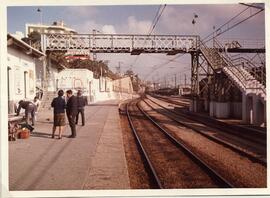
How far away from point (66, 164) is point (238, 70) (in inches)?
494

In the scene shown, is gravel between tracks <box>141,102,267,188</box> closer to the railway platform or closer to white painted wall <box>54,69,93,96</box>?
the railway platform

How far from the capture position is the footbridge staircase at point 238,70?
1676cm

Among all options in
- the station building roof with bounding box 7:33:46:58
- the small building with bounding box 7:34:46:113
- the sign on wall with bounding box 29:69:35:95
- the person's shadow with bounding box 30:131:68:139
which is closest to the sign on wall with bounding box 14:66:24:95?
the small building with bounding box 7:34:46:113

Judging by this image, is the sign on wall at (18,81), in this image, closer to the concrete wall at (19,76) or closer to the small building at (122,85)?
the concrete wall at (19,76)

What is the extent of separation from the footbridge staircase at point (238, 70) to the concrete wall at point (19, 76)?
9.85 metres

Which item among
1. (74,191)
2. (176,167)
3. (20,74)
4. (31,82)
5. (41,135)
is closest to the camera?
(74,191)

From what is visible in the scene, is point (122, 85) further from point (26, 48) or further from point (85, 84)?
point (26, 48)

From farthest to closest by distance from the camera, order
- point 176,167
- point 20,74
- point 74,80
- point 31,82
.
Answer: point 74,80
point 31,82
point 20,74
point 176,167

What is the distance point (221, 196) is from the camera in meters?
7.96

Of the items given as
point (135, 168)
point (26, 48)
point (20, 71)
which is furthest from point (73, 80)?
point (135, 168)

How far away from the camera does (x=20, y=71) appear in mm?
17266

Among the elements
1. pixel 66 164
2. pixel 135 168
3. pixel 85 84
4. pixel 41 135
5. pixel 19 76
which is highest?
pixel 19 76

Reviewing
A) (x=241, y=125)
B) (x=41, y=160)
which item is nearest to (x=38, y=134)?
(x=41, y=160)

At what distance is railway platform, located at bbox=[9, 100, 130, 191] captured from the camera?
26.1 feet
